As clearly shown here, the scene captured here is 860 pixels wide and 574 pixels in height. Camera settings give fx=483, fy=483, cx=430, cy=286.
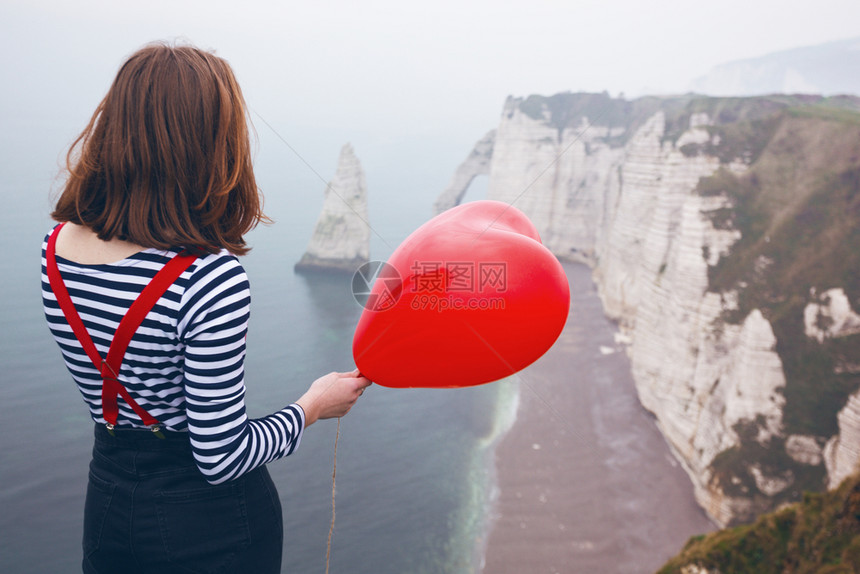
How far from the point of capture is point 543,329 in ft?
6.39

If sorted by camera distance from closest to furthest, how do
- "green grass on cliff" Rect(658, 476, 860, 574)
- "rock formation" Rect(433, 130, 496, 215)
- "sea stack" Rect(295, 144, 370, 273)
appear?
"green grass on cliff" Rect(658, 476, 860, 574)
"sea stack" Rect(295, 144, 370, 273)
"rock formation" Rect(433, 130, 496, 215)

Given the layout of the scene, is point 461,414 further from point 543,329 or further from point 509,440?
point 543,329

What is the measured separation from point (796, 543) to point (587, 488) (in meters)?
6.80

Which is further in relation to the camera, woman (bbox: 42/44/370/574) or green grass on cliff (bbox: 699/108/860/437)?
green grass on cliff (bbox: 699/108/860/437)

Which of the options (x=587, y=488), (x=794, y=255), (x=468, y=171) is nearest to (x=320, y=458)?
(x=587, y=488)

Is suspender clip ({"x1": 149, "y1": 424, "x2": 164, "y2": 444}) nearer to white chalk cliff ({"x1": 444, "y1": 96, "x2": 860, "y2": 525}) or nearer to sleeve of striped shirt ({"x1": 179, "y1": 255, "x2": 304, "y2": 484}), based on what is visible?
sleeve of striped shirt ({"x1": 179, "y1": 255, "x2": 304, "y2": 484})

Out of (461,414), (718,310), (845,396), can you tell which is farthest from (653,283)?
(461,414)

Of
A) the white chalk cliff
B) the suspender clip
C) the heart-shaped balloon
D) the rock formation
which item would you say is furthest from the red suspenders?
the rock formation

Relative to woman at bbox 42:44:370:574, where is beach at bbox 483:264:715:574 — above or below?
below

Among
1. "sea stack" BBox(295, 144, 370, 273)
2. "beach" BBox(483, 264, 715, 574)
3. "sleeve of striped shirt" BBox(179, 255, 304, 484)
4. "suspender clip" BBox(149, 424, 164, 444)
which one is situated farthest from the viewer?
"sea stack" BBox(295, 144, 370, 273)

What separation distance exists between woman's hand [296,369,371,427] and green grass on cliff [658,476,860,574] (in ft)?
16.8

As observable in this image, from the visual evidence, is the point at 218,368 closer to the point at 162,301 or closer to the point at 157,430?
the point at 162,301

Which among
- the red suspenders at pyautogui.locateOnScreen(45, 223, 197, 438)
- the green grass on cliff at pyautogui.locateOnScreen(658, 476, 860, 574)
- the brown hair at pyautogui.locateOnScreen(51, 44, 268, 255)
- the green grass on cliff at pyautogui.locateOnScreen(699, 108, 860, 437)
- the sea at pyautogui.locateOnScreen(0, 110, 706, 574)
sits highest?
the brown hair at pyautogui.locateOnScreen(51, 44, 268, 255)

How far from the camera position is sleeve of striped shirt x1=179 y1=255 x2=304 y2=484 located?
3.58ft
